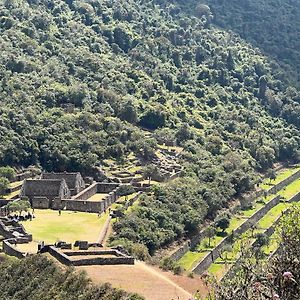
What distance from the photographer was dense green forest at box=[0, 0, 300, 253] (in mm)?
71188

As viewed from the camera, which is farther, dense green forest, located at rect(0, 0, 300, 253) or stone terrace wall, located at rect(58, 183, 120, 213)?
dense green forest, located at rect(0, 0, 300, 253)

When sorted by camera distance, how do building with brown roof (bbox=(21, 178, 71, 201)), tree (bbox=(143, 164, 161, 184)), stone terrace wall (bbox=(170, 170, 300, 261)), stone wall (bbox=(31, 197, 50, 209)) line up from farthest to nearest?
1. tree (bbox=(143, 164, 161, 184))
2. building with brown roof (bbox=(21, 178, 71, 201))
3. stone wall (bbox=(31, 197, 50, 209))
4. stone terrace wall (bbox=(170, 170, 300, 261))

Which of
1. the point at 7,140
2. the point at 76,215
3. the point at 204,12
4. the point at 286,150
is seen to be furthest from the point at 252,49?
the point at 76,215

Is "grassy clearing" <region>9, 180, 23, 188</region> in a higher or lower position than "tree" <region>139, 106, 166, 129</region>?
higher

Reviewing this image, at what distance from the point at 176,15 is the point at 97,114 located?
60.2 metres

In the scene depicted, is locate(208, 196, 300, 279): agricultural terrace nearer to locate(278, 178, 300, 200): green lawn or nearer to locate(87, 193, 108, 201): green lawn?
locate(278, 178, 300, 200): green lawn

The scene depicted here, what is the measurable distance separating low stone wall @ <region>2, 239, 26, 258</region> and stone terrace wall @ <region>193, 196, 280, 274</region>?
1511cm

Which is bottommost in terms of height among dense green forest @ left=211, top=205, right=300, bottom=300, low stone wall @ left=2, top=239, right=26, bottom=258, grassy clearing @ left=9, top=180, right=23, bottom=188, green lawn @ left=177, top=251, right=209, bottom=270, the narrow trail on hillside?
grassy clearing @ left=9, top=180, right=23, bottom=188

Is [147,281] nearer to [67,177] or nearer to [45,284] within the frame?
[45,284]

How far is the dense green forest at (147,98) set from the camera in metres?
71.2

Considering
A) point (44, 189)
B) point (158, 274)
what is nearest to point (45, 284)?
point (158, 274)

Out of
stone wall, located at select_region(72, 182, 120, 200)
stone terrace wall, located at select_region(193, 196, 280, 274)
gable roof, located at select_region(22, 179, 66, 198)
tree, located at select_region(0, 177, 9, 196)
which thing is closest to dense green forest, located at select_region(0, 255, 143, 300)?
stone terrace wall, located at select_region(193, 196, 280, 274)

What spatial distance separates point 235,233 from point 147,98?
33900mm

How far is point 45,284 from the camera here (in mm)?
37312
